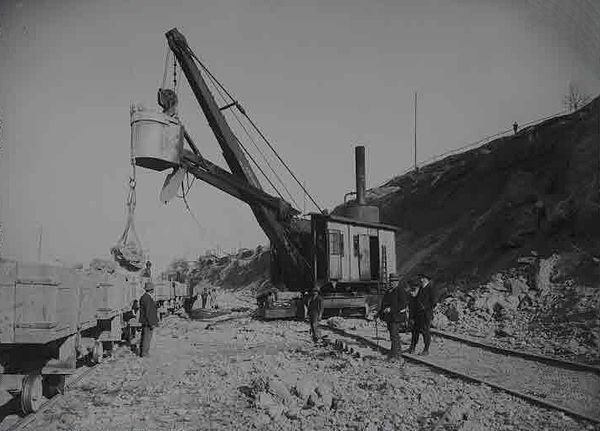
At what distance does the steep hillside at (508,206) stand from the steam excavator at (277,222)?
3.76 m

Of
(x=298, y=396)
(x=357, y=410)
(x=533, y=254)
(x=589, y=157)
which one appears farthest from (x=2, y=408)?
(x=589, y=157)

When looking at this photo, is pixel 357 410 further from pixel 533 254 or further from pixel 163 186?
pixel 533 254

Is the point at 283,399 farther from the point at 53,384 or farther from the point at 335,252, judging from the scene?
the point at 335,252

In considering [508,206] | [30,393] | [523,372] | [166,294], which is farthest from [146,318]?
[508,206]

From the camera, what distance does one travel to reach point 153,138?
40.0 feet

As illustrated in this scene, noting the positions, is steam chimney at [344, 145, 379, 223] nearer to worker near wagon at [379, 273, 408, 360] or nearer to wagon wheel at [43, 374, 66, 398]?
worker near wagon at [379, 273, 408, 360]

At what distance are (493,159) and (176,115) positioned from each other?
1883 cm

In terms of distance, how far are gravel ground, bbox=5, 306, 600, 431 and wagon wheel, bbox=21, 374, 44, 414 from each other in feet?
0.53

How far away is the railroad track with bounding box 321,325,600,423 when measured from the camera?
5.48 meters

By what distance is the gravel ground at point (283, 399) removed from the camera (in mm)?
4922

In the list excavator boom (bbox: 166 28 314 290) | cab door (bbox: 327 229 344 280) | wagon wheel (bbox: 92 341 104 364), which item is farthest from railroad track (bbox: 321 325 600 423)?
excavator boom (bbox: 166 28 314 290)

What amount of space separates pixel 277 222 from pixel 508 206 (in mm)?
10384

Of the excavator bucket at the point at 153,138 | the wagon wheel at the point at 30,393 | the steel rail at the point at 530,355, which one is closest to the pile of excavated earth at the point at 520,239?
the steel rail at the point at 530,355

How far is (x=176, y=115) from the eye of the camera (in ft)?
42.9
